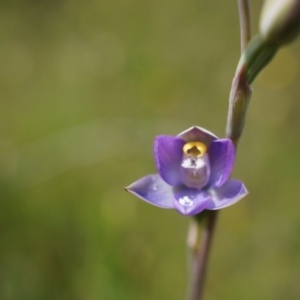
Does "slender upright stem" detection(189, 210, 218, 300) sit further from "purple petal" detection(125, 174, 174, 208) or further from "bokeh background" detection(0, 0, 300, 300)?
"bokeh background" detection(0, 0, 300, 300)

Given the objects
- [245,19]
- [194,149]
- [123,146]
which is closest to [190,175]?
[194,149]

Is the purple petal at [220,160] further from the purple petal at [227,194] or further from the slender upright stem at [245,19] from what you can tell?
the slender upright stem at [245,19]

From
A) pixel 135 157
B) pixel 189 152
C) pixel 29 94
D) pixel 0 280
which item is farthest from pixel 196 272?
pixel 29 94

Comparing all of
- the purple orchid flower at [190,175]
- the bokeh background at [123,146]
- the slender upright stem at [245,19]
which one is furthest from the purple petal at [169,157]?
the bokeh background at [123,146]

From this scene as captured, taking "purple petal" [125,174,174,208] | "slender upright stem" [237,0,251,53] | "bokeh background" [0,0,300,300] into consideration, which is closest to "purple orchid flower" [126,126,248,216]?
"purple petal" [125,174,174,208]

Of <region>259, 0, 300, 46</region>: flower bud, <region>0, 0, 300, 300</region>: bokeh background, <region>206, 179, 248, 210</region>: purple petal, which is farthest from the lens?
<region>0, 0, 300, 300</region>: bokeh background

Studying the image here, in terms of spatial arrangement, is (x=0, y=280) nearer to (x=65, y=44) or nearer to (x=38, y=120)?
(x=38, y=120)

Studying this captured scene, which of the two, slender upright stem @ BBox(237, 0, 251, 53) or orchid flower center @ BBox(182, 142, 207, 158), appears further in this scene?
orchid flower center @ BBox(182, 142, 207, 158)
